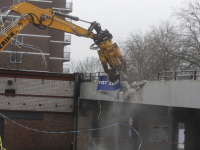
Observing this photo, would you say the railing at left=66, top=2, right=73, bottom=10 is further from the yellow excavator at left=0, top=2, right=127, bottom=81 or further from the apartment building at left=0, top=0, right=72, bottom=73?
the yellow excavator at left=0, top=2, right=127, bottom=81

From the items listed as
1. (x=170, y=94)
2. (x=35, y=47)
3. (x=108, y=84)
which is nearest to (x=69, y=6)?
(x=35, y=47)

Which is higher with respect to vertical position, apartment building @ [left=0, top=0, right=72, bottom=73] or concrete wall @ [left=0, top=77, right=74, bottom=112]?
apartment building @ [left=0, top=0, right=72, bottom=73]

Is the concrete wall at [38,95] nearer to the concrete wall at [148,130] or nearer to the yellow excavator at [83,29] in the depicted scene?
the concrete wall at [148,130]

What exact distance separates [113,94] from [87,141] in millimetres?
6757

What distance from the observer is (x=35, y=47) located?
43594 millimetres

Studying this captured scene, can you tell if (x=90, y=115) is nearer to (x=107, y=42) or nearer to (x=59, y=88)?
(x=59, y=88)

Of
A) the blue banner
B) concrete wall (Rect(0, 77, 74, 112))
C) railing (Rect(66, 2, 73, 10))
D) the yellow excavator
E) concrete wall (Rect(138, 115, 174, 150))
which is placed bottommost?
concrete wall (Rect(138, 115, 174, 150))

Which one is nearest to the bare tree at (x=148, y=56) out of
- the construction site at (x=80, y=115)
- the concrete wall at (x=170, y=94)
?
the construction site at (x=80, y=115)

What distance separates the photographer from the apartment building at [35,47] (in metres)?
42.7

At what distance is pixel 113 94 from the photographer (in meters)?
15.5

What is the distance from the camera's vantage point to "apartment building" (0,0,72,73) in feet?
140

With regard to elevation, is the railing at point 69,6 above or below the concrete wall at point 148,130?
above

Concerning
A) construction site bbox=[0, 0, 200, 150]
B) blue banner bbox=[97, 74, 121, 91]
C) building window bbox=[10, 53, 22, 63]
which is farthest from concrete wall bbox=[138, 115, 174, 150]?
building window bbox=[10, 53, 22, 63]

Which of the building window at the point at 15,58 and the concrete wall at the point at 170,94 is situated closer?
the concrete wall at the point at 170,94
